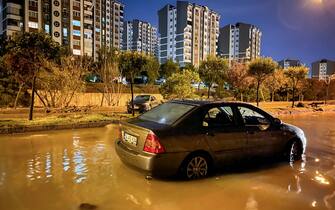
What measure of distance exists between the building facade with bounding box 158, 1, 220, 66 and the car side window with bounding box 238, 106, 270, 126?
354ft

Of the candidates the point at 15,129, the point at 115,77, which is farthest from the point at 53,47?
the point at 115,77

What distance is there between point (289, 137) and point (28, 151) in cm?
644

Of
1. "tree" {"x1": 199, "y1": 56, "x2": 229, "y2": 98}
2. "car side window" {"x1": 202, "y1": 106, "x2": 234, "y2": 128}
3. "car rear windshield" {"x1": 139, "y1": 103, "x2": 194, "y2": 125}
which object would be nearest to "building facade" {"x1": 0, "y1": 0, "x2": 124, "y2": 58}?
"tree" {"x1": 199, "y1": 56, "x2": 229, "y2": 98}

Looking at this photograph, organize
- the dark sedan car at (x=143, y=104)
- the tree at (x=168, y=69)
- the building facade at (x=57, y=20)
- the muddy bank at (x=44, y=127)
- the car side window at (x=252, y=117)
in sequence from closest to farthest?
1. the car side window at (x=252, y=117)
2. the muddy bank at (x=44, y=127)
3. the dark sedan car at (x=143, y=104)
4. the tree at (x=168, y=69)
5. the building facade at (x=57, y=20)

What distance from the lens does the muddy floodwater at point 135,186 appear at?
474 cm

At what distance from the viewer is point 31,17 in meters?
67.6

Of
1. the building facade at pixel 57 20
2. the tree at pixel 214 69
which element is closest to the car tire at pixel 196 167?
the tree at pixel 214 69

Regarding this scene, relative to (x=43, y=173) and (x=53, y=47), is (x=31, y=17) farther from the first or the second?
(x=43, y=173)

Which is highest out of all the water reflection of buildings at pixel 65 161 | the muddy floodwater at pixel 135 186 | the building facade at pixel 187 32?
the building facade at pixel 187 32

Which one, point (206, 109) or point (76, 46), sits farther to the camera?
point (76, 46)

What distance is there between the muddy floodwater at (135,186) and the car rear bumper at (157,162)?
27cm

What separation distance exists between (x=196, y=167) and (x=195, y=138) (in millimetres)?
573

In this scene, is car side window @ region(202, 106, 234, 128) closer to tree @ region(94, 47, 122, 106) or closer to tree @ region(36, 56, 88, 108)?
tree @ region(36, 56, 88, 108)

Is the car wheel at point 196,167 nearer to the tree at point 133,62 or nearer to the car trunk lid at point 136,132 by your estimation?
the car trunk lid at point 136,132
